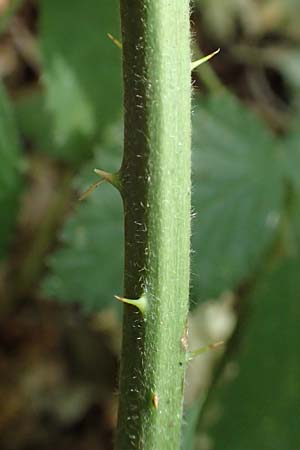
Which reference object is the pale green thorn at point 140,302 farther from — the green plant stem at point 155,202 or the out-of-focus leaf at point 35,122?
the out-of-focus leaf at point 35,122

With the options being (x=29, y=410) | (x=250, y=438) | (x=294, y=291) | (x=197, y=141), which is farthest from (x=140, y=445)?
(x=29, y=410)

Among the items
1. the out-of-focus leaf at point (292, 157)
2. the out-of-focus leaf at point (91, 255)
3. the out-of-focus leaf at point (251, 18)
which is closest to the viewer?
the out-of-focus leaf at point (91, 255)

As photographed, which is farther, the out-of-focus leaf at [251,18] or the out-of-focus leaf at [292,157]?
the out-of-focus leaf at [251,18]

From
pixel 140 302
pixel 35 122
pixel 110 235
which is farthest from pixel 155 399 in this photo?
pixel 35 122

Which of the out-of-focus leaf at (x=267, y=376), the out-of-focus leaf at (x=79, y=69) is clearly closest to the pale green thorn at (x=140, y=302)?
the out-of-focus leaf at (x=267, y=376)

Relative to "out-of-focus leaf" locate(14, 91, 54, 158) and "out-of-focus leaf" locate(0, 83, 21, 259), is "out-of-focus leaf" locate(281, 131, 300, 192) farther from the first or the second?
"out-of-focus leaf" locate(14, 91, 54, 158)

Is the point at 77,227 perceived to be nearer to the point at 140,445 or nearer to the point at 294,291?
the point at 294,291

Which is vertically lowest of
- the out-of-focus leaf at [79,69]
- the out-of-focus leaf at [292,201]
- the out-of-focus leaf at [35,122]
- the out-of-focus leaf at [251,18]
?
the out-of-focus leaf at [251,18]
